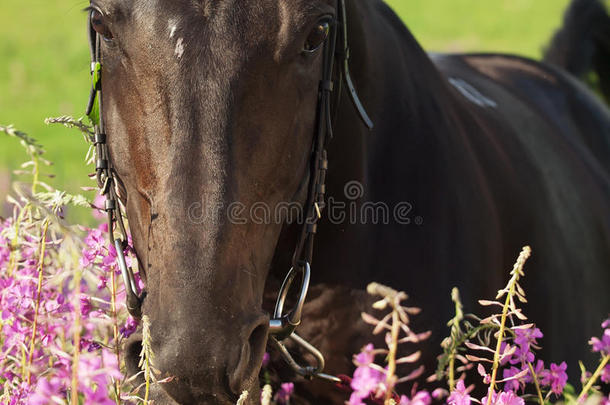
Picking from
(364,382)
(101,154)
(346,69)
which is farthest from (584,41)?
(364,382)

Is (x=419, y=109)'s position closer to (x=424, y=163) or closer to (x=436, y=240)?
(x=424, y=163)

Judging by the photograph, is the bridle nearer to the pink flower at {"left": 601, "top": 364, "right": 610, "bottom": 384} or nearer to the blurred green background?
the pink flower at {"left": 601, "top": 364, "right": 610, "bottom": 384}

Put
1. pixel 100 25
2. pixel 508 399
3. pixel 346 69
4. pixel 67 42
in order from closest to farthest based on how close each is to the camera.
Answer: pixel 508 399 < pixel 100 25 < pixel 346 69 < pixel 67 42

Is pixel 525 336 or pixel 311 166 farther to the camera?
pixel 311 166

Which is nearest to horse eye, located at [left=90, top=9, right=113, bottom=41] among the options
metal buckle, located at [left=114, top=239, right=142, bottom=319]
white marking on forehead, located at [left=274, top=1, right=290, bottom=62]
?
white marking on forehead, located at [left=274, top=1, right=290, bottom=62]

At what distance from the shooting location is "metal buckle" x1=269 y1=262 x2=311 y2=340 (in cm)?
238

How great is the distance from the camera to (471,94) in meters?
4.04

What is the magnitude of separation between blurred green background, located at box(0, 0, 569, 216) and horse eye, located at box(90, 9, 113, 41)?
39.1 ft

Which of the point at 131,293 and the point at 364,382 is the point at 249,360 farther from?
the point at 364,382

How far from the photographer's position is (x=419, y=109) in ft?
9.89

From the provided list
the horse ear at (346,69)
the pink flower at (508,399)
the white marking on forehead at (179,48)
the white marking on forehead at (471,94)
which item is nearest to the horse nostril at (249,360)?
the pink flower at (508,399)

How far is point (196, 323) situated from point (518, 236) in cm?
194

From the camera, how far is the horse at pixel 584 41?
672 cm

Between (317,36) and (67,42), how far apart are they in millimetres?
22045
